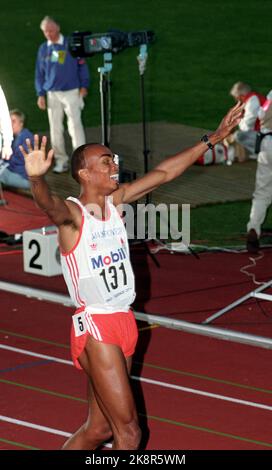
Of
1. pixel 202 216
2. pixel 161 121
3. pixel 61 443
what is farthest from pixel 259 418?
pixel 161 121

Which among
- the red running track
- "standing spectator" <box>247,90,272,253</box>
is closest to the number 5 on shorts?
the red running track

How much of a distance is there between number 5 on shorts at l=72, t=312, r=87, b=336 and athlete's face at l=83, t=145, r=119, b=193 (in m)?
0.83

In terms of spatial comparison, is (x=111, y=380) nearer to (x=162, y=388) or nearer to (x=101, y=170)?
(x=101, y=170)

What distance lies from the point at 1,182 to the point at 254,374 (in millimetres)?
7689

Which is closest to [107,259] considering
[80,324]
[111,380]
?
[80,324]

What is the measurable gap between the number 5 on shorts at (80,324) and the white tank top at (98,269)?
0.23 feet

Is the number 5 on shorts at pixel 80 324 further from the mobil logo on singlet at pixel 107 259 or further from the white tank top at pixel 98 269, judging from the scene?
the mobil logo on singlet at pixel 107 259

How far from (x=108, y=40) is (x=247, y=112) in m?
4.35

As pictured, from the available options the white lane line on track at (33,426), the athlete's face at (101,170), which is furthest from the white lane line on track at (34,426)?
the athlete's face at (101,170)

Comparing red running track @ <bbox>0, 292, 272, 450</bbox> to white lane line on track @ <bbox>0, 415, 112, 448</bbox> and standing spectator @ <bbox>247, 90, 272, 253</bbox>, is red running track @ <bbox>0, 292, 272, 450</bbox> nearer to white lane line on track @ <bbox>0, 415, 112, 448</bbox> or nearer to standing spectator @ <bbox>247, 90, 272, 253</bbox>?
white lane line on track @ <bbox>0, 415, 112, 448</bbox>

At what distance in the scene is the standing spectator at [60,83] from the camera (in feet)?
58.2

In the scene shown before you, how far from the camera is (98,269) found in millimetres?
7371

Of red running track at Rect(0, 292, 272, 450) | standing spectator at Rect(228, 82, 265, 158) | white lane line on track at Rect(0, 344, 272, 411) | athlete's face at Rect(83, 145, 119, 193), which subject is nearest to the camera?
athlete's face at Rect(83, 145, 119, 193)

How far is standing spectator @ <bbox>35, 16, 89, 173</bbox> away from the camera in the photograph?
17734mm
